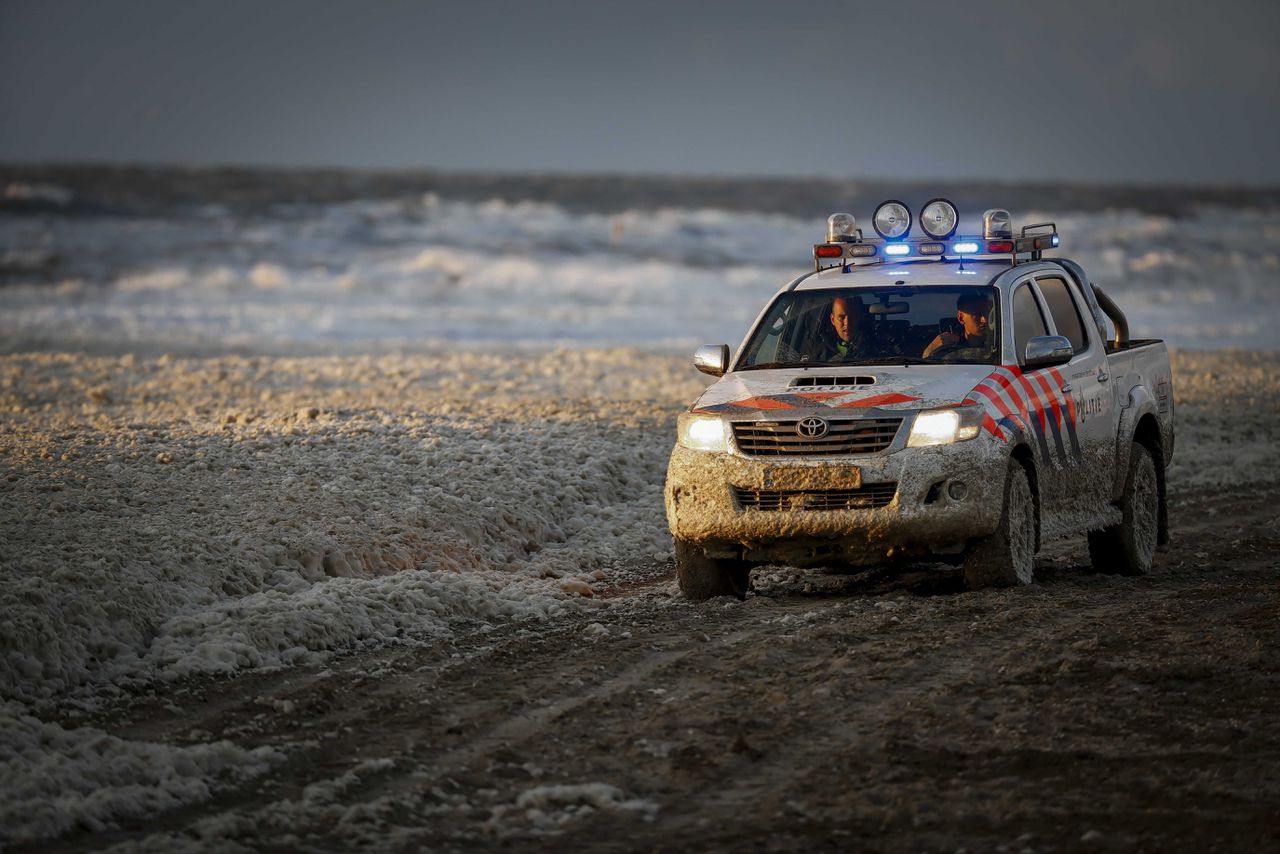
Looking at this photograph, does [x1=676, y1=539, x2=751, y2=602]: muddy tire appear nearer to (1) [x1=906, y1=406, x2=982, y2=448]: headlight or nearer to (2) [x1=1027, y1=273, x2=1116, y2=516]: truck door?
(1) [x1=906, y1=406, x2=982, y2=448]: headlight

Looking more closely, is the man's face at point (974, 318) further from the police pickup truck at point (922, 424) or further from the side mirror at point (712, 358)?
the side mirror at point (712, 358)

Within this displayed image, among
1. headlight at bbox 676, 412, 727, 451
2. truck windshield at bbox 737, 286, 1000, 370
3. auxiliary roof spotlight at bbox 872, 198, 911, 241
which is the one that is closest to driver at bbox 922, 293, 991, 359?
truck windshield at bbox 737, 286, 1000, 370

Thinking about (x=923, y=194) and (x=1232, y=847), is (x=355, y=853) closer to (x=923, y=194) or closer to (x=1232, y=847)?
(x=1232, y=847)

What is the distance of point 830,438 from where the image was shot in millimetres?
8258

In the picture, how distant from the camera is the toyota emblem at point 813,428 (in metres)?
8.25

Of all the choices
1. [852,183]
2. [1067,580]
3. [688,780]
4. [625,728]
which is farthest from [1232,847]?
[852,183]

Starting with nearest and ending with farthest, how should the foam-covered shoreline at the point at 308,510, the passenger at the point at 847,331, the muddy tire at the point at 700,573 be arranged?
1. the foam-covered shoreline at the point at 308,510
2. the muddy tire at the point at 700,573
3. the passenger at the point at 847,331

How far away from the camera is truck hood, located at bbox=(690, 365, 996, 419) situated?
8305 mm

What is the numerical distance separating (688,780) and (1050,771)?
1217mm

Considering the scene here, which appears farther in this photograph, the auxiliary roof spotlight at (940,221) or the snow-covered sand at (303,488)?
the auxiliary roof spotlight at (940,221)

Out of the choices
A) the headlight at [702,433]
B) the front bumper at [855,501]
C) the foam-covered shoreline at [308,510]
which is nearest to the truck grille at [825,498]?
the front bumper at [855,501]

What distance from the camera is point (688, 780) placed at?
561 centimetres

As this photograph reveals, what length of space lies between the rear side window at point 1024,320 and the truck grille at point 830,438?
3.86ft

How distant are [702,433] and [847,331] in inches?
48.9
